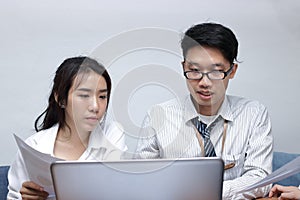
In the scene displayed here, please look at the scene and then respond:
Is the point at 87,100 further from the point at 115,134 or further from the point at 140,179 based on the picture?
the point at 140,179

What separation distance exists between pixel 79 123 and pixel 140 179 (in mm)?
703

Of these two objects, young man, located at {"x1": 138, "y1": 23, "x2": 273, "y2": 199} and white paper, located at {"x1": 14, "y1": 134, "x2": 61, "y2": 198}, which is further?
young man, located at {"x1": 138, "y1": 23, "x2": 273, "y2": 199}

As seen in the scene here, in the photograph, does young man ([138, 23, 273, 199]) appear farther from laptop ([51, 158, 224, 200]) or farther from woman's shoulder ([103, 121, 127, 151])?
laptop ([51, 158, 224, 200])

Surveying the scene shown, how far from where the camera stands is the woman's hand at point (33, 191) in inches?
55.7

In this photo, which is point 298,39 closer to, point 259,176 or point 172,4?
point 172,4

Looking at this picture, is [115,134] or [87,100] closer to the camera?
[87,100]

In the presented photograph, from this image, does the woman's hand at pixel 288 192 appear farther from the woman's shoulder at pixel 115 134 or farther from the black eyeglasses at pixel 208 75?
the woman's shoulder at pixel 115 134

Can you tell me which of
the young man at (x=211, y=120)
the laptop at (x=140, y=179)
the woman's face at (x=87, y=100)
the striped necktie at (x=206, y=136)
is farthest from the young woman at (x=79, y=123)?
the laptop at (x=140, y=179)

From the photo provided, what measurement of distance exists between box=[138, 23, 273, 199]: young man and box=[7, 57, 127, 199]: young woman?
20 cm

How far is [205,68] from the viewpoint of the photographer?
1.83 m

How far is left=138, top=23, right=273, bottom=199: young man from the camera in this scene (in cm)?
184

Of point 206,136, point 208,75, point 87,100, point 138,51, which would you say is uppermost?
point 138,51

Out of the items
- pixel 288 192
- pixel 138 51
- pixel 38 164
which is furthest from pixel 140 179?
pixel 138 51

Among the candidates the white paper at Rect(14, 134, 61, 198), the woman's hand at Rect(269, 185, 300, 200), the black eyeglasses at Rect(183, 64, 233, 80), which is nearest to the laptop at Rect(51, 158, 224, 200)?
the white paper at Rect(14, 134, 61, 198)
